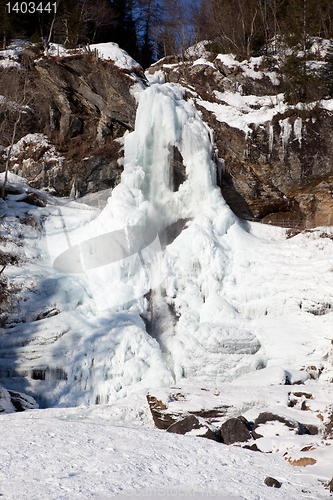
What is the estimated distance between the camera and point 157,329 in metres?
13.9

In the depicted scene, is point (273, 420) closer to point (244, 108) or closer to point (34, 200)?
point (34, 200)

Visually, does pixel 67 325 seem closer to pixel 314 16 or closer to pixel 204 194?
pixel 204 194

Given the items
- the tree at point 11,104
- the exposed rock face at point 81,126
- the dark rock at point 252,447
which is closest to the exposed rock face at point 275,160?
the exposed rock face at point 81,126

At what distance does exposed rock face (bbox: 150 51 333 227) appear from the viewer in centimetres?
1702

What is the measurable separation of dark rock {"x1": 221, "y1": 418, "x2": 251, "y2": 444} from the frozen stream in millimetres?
2966

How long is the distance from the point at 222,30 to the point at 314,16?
4.71 m

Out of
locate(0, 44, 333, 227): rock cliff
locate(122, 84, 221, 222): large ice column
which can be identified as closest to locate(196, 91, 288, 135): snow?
locate(0, 44, 333, 227): rock cliff

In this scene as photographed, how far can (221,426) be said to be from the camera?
27.3 feet

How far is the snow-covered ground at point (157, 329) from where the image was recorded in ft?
20.0

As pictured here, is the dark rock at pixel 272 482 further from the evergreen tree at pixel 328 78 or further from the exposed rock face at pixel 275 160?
the evergreen tree at pixel 328 78

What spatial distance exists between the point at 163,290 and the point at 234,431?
7.11m

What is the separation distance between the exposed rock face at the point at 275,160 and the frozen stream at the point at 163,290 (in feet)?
2.69

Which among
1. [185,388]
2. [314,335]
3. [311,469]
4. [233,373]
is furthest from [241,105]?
[311,469]

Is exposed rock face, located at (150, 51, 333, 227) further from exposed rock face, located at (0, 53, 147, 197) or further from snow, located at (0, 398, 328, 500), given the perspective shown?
snow, located at (0, 398, 328, 500)
